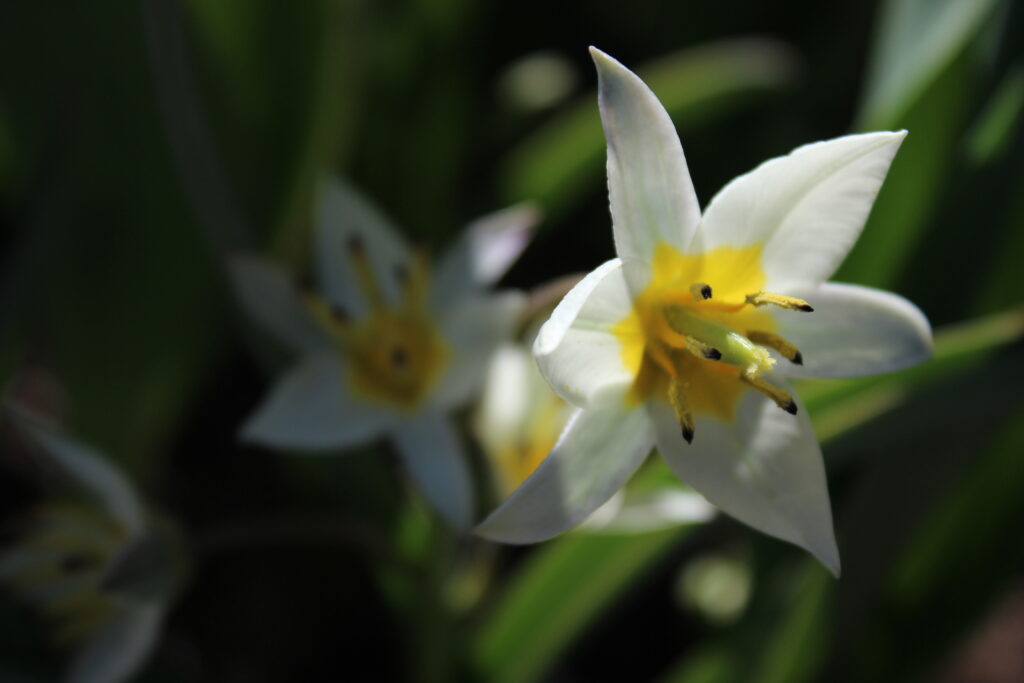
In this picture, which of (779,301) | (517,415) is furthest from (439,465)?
(779,301)

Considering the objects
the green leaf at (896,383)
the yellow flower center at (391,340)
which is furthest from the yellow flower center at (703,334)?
the yellow flower center at (391,340)

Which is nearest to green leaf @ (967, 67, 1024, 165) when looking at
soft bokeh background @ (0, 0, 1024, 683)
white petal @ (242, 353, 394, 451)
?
soft bokeh background @ (0, 0, 1024, 683)

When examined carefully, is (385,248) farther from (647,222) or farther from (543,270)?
(543,270)

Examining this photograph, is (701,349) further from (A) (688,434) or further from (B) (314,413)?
(B) (314,413)

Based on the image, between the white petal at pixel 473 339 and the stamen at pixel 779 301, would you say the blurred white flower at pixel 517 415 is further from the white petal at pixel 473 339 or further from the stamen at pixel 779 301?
the stamen at pixel 779 301

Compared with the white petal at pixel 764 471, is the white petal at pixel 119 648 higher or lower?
lower
